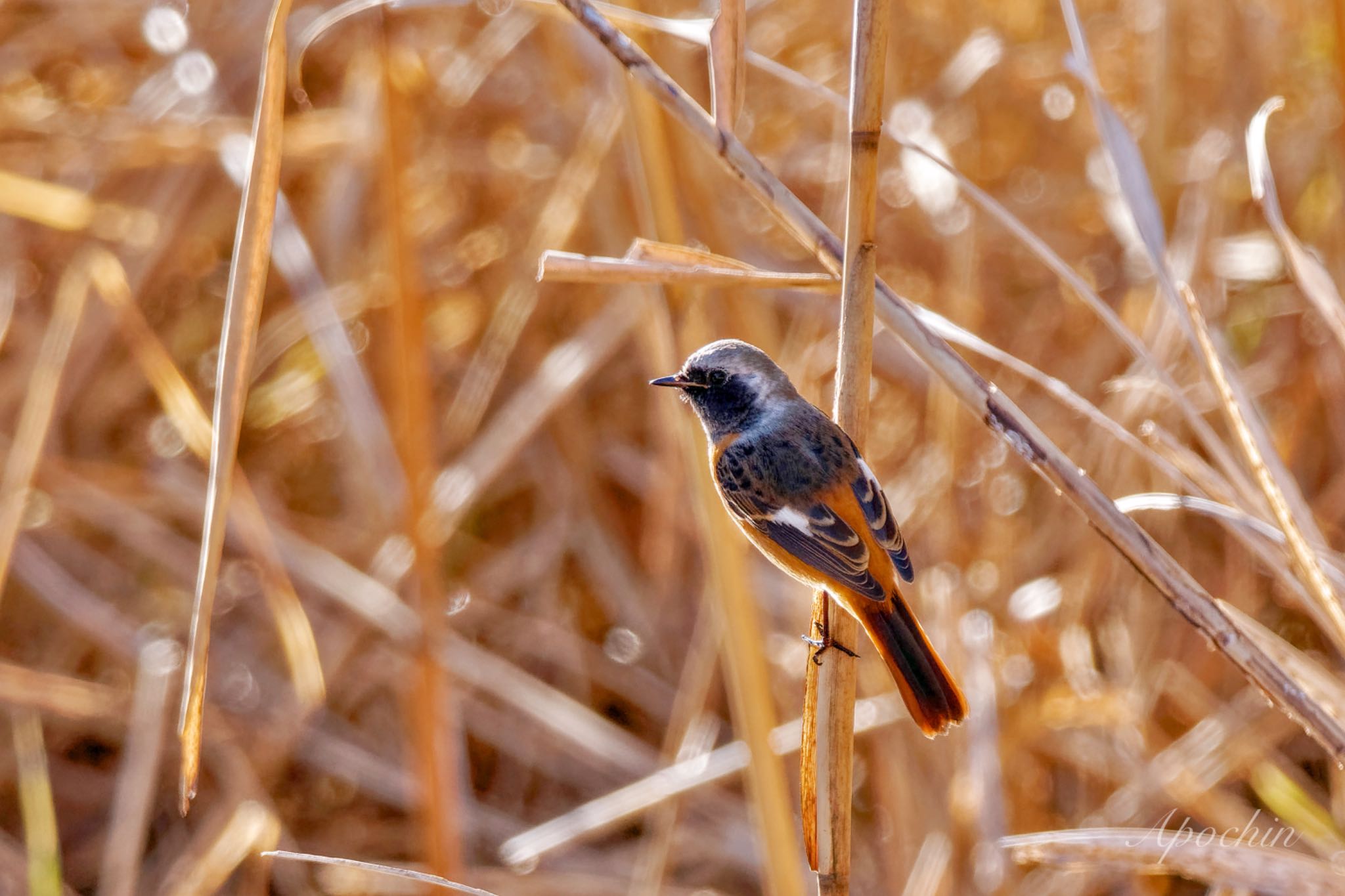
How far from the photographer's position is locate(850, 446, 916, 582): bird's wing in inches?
97.6

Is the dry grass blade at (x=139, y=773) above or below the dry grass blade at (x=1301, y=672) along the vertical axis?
above

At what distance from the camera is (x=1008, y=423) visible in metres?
1.75

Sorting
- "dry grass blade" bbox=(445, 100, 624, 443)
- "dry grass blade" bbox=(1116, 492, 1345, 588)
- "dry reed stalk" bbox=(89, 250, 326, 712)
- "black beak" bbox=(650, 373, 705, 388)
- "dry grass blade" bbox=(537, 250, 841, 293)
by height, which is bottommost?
"dry grass blade" bbox=(1116, 492, 1345, 588)

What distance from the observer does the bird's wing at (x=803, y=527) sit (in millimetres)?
2340

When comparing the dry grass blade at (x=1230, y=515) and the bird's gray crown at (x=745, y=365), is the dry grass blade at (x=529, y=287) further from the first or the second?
the dry grass blade at (x=1230, y=515)

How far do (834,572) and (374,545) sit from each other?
86.1 inches

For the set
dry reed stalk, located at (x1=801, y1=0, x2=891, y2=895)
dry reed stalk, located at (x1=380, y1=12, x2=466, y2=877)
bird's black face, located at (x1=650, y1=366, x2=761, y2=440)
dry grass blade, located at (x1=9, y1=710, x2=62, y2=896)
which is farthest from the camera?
dry grass blade, located at (x1=9, y1=710, x2=62, y2=896)

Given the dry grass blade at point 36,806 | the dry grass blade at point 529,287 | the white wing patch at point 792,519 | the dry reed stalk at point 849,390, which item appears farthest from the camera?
the dry grass blade at point 529,287

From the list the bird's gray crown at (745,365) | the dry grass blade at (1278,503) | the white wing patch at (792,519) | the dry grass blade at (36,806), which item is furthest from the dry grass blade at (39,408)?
the dry grass blade at (1278,503)

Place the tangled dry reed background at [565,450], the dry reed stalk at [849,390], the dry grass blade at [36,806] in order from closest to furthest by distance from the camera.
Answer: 1. the dry reed stalk at [849,390]
2. the dry grass blade at [36,806]
3. the tangled dry reed background at [565,450]

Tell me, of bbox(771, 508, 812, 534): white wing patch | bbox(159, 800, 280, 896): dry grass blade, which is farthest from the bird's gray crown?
bbox(159, 800, 280, 896): dry grass blade

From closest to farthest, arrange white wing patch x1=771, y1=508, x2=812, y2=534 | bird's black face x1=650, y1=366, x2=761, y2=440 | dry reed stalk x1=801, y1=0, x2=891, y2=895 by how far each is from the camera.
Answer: dry reed stalk x1=801, y1=0, x2=891, y2=895 < white wing patch x1=771, y1=508, x2=812, y2=534 < bird's black face x1=650, y1=366, x2=761, y2=440

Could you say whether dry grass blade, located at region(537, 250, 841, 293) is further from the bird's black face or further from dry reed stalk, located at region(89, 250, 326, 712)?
dry reed stalk, located at region(89, 250, 326, 712)

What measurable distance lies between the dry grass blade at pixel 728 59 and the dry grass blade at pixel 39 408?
2683mm
